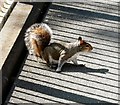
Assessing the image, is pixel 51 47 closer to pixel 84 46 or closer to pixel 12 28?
pixel 84 46

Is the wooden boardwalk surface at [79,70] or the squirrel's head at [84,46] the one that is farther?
the squirrel's head at [84,46]

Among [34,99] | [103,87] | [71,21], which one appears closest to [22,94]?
[34,99]

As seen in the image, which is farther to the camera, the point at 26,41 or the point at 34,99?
the point at 26,41

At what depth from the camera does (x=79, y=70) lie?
11.1 feet

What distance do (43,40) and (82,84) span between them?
495 millimetres

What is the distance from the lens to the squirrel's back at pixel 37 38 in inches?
130

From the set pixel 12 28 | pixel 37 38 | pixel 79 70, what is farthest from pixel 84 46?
pixel 12 28

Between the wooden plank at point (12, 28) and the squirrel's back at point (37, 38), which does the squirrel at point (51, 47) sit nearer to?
the squirrel's back at point (37, 38)

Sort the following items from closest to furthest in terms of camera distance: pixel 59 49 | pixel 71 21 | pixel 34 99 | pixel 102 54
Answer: pixel 34 99 < pixel 59 49 < pixel 102 54 < pixel 71 21

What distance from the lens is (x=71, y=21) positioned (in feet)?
12.8

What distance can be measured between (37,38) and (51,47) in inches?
5.5

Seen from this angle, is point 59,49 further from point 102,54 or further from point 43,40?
point 102,54

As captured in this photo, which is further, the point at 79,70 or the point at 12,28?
the point at 12,28

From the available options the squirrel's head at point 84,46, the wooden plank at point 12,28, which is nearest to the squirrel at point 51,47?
the squirrel's head at point 84,46
